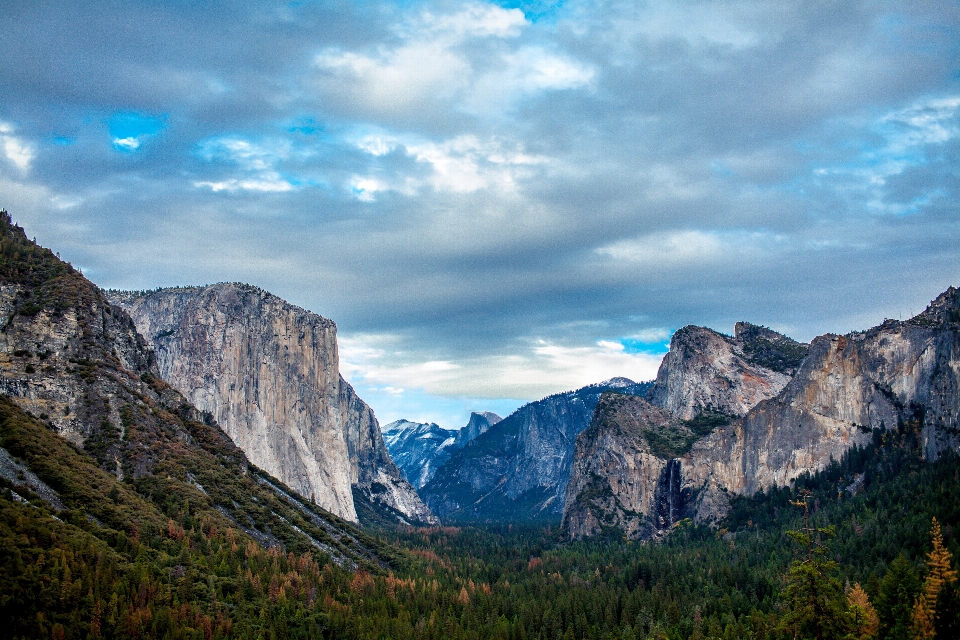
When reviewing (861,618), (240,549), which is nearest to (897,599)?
(861,618)

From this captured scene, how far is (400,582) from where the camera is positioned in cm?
15750

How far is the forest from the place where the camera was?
285 feet

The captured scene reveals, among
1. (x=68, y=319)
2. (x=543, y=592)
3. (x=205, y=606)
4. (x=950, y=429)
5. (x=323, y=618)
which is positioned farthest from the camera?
(x=950, y=429)

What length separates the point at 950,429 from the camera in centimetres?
18012

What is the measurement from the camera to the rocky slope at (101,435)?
381ft

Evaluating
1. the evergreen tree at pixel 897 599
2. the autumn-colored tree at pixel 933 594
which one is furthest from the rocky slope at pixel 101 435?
the evergreen tree at pixel 897 599

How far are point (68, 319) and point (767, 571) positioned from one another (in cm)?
15578

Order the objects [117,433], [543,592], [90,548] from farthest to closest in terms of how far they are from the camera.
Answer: [543,592] → [117,433] → [90,548]

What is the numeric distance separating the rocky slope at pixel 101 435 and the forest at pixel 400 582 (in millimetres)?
728

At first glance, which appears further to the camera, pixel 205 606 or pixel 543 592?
pixel 543 592

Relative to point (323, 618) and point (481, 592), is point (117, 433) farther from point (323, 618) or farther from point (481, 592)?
point (481, 592)

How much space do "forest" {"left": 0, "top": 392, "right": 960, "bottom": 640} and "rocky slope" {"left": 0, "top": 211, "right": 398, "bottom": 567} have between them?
728mm

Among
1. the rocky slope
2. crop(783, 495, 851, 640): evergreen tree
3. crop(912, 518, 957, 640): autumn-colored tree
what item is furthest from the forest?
the rocky slope

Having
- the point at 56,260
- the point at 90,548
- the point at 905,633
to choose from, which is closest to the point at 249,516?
the point at 90,548
